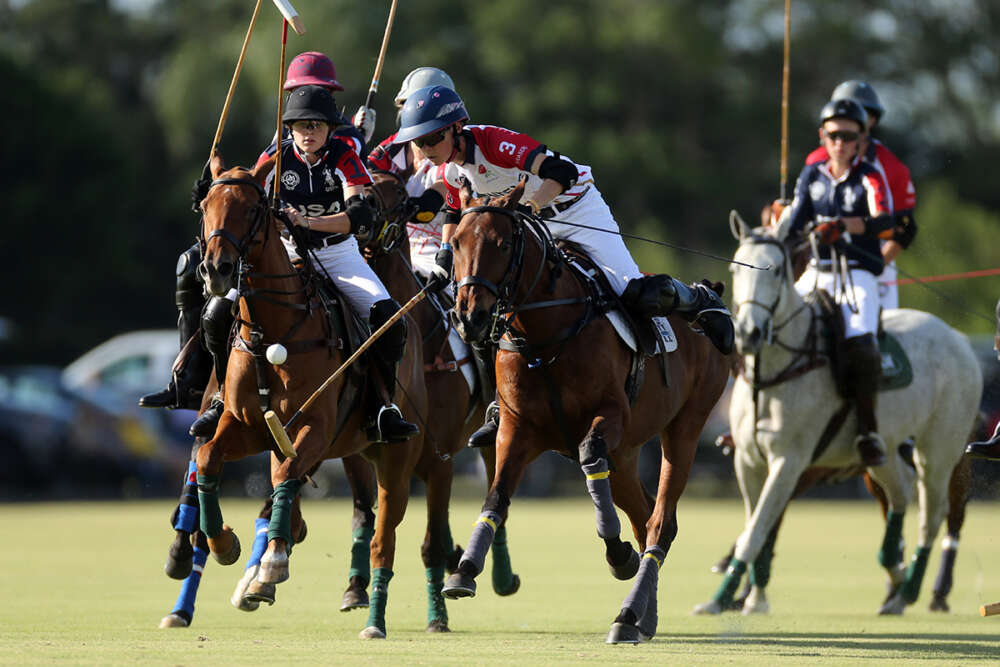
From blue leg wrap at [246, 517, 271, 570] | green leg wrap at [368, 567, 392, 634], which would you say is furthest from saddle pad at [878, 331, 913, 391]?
blue leg wrap at [246, 517, 271, 570]

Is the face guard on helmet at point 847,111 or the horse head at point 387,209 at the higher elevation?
the face guard on helmet at point 847,111

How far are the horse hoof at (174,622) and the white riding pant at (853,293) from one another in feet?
16.5

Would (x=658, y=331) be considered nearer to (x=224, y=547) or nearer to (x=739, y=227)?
(x=739, y=227)

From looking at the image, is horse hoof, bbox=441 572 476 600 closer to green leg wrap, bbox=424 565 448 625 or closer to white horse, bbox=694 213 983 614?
green leg wrap, bbox=424 565 448 625

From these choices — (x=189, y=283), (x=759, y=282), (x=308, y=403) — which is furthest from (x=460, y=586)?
(x=759, y=282)

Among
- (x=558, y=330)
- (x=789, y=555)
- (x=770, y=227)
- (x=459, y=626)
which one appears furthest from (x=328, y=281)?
(x=789, y=555)

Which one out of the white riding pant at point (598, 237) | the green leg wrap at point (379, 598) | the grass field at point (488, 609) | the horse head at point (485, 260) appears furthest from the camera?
the white riding pant at point (598, 237)

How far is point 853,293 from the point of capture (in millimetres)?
12961

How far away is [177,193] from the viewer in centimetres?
4388

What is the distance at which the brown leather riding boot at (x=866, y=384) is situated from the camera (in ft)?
41.5

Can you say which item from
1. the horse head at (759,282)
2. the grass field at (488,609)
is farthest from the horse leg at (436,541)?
the horse head at (759,282)

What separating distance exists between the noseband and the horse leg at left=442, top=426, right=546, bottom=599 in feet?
5.32

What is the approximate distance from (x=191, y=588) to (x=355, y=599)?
0.95 m

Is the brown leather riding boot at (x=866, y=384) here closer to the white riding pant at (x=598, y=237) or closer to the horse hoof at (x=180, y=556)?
the white riding pant at (x=598, y=237)
